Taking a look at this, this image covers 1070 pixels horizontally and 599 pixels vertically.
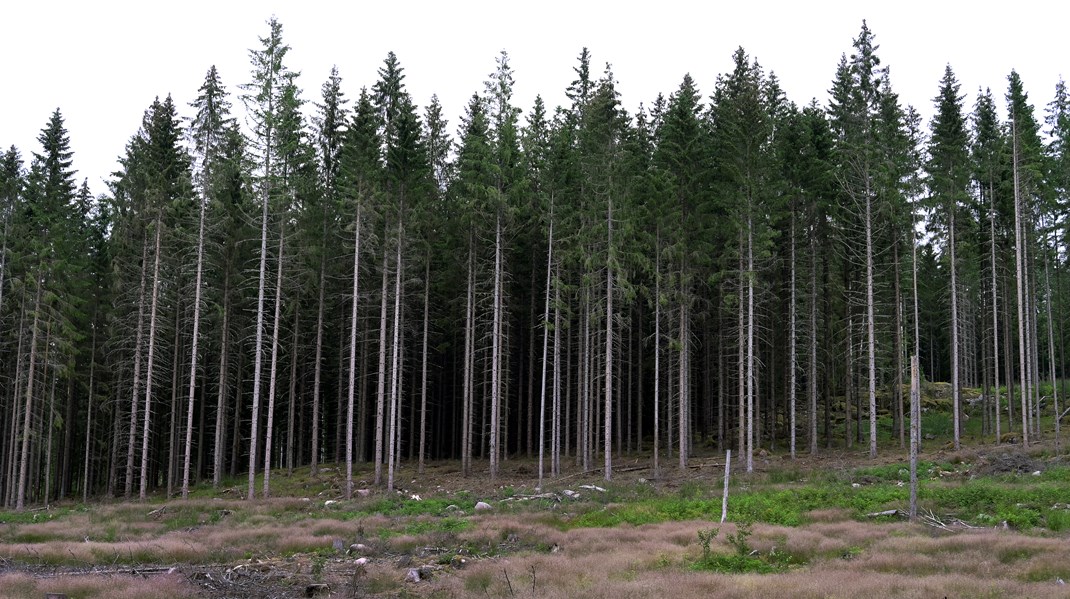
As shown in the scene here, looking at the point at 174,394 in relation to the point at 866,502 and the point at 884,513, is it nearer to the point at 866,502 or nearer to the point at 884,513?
the point at 866,502

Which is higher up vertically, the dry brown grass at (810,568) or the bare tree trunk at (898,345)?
the bare tree trunk at (898,345)

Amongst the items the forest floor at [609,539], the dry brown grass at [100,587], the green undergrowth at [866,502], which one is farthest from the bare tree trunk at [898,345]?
the dry brown grass at [100,587]

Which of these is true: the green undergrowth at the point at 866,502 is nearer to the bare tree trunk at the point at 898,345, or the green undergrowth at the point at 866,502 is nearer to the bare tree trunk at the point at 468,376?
the bare tree trunk at the point at 898,345

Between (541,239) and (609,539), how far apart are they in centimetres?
2360

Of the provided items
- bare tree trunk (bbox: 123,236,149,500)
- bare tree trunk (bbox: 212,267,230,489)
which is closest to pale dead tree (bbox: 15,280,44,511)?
bare tree trunk (bbox: 123,236,149,500)

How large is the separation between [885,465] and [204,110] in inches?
1263

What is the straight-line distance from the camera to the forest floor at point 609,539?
12.0 metres

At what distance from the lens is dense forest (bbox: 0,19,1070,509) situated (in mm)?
30109

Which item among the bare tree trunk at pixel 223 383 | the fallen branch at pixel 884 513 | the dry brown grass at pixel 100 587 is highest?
the bare tree trunk at pixel 223 383

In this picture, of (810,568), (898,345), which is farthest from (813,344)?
(810,568)

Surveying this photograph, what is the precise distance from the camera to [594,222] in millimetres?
30438

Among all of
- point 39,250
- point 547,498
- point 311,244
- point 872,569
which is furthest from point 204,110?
point 872,569

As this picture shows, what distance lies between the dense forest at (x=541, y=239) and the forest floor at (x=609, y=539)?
4.20m

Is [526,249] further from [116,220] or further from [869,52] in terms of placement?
[116,220]
